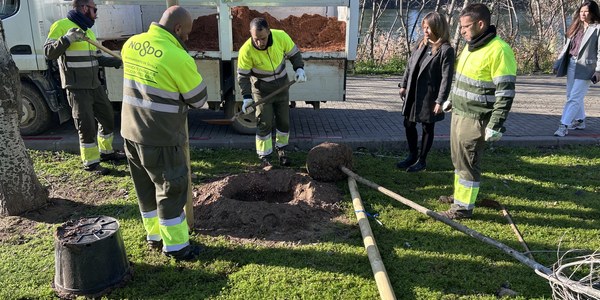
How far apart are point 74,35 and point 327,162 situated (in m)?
3.05

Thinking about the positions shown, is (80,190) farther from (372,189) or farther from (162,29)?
(372,189)

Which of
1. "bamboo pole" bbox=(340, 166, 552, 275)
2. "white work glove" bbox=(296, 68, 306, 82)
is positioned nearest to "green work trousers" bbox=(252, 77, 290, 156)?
"white work glove" bbox=(296, 68, 306, 82)

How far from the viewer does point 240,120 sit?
7047 mm

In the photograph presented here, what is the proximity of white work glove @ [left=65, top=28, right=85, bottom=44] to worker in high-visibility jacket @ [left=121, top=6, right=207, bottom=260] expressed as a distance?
5.84 ft

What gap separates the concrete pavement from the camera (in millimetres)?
6676

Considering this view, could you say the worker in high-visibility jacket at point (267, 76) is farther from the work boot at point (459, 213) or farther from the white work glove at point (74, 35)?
the work boot at point (459, 213)

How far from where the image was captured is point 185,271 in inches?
138

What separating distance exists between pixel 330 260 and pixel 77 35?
137 inches

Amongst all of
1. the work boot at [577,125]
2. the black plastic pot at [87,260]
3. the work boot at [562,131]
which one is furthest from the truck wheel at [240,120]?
the work boot at [577,125]

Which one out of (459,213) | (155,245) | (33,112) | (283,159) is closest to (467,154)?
(459,213)

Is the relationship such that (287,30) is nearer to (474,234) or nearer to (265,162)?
(265,162)

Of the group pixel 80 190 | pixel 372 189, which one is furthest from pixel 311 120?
pixel 80 190

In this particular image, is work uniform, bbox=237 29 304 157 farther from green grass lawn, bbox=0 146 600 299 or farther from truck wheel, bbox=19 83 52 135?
truck wheel, bbox=19 83 52 135

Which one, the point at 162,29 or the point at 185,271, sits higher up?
the point at 162,29
